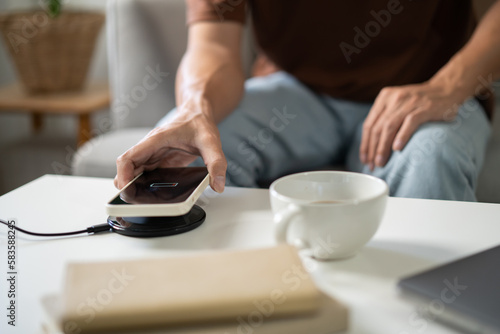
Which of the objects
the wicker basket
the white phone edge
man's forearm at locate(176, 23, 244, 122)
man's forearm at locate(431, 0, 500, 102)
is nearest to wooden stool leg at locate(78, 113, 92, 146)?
the wicker basket

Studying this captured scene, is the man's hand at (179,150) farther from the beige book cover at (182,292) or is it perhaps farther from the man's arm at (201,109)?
the beige book cover at (182,292)

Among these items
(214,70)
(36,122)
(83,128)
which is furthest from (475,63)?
(36,122)

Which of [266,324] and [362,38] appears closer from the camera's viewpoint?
[266,324]

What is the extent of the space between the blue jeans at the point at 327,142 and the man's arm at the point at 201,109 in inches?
2.4

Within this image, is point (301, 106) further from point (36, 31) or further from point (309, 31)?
point (36, 31)

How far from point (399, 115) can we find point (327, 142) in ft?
0.74

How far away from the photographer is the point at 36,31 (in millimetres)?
1878

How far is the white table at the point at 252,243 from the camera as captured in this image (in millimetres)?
500

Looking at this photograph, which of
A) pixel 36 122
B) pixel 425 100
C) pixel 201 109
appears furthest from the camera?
pixel 36 122

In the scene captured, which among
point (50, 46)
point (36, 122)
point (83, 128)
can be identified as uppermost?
point (50, 46)

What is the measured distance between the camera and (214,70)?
1.10 m

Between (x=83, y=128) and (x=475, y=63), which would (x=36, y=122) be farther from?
(x=475, y=63)

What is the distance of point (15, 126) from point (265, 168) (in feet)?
5.50

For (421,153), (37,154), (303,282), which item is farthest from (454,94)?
(37,154)
